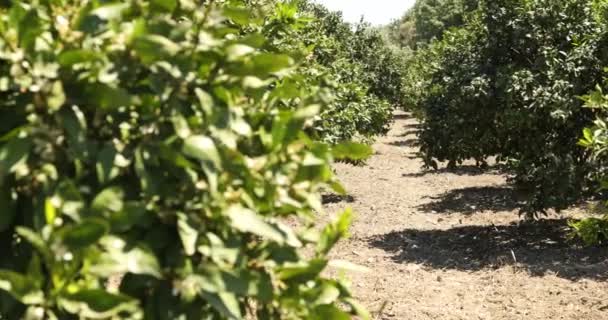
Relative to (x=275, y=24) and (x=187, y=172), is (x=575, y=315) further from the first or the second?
(x=187, y=172)

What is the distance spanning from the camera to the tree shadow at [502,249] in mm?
9430

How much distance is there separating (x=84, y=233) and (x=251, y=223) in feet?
1.26

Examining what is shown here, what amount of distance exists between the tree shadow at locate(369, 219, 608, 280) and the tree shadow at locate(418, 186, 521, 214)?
84.1 inches

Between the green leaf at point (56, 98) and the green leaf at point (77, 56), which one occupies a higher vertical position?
the green leaf at point (77, 56)

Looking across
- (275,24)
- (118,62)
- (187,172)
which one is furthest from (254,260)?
(275,24)

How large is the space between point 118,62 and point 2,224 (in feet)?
1.54

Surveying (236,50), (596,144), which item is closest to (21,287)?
(236,50)

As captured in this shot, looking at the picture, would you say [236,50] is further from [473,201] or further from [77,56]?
[473,201]

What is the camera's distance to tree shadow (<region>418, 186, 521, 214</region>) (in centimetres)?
1490

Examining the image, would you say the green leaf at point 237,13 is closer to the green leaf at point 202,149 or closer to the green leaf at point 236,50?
the green leaf at point 236,50

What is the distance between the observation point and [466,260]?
10117mm

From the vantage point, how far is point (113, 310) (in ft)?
4.83

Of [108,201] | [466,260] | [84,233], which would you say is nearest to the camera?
[84,233]

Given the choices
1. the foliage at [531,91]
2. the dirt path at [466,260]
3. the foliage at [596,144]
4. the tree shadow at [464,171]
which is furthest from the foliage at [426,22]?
the foliage at [596,144]
